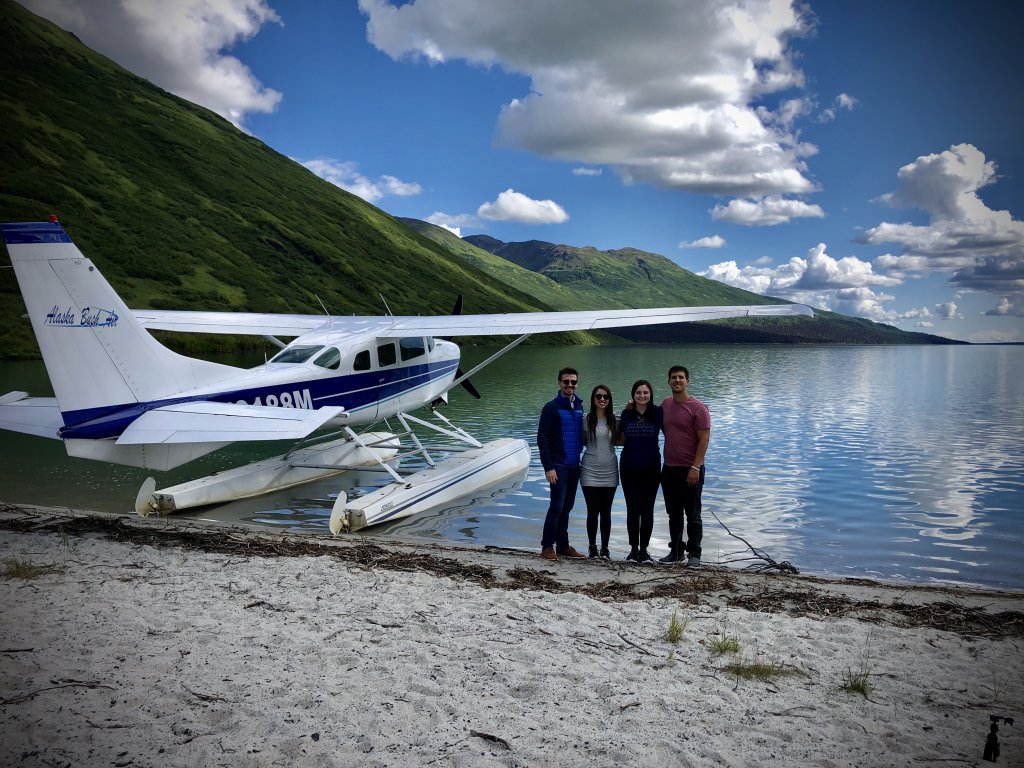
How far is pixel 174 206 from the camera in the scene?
93.8 meters

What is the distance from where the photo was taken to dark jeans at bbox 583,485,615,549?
6.97 m

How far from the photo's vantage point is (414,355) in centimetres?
1172

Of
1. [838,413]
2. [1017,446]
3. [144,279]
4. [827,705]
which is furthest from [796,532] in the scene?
[144,279]

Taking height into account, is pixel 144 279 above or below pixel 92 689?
above

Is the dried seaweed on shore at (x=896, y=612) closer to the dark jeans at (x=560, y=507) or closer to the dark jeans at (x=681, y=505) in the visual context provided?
the dark jeans at (x=681, y=505)

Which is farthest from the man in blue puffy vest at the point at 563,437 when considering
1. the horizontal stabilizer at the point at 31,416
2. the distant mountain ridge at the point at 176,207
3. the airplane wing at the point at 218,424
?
the distant mountain ridge at the point at 176,207

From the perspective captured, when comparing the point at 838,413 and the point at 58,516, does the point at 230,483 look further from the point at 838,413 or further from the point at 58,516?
the point at 838,413

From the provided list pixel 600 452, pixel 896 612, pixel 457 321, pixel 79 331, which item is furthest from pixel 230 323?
pixel 896 612

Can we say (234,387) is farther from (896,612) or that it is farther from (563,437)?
(896,612)

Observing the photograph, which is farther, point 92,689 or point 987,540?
point 987,540

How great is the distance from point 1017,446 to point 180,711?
20995 mm

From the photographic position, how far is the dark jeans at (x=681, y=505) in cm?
672

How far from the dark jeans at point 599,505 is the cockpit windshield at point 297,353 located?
484cm

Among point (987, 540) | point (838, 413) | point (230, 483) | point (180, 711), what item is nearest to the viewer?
point (180, 711)
